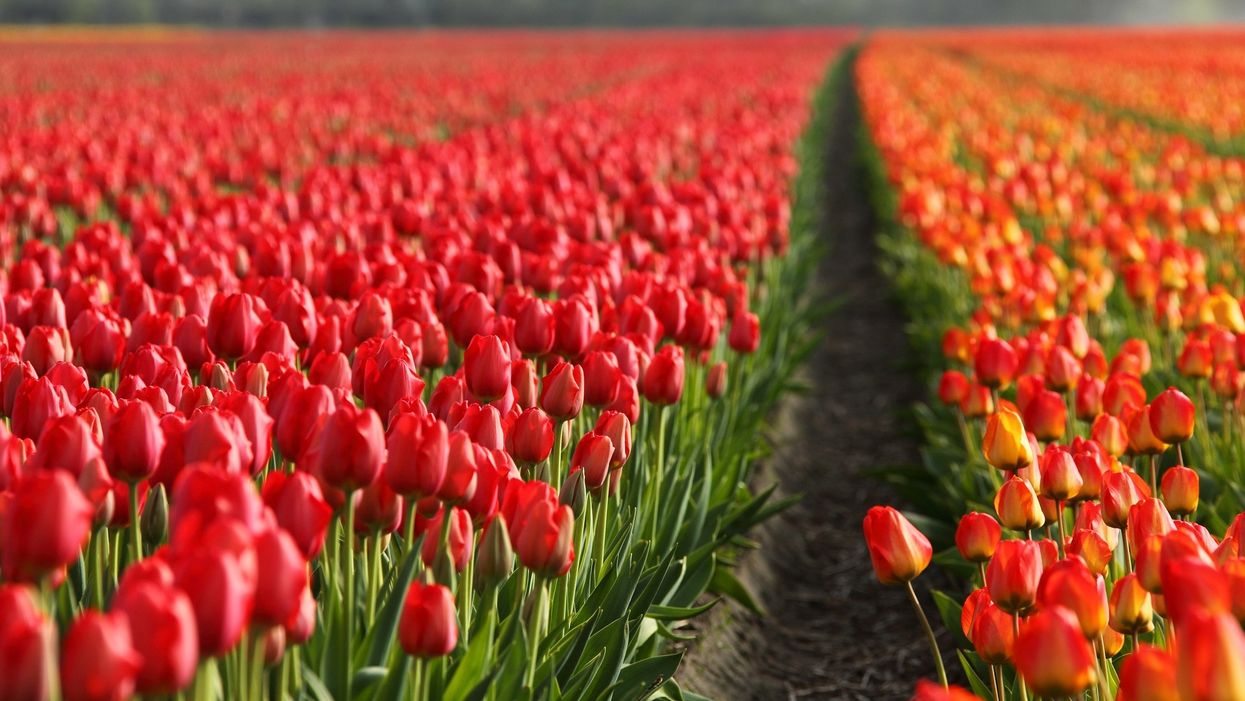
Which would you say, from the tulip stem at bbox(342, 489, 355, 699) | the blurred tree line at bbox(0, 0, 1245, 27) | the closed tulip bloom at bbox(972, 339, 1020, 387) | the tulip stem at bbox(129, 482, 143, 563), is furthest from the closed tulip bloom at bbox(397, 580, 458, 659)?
the blurred tree line at bbox(0, 0, 1245, 27)

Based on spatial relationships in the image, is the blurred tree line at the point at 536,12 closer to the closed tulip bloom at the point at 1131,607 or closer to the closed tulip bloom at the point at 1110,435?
the closed tulip bloom at the point at 1110,435

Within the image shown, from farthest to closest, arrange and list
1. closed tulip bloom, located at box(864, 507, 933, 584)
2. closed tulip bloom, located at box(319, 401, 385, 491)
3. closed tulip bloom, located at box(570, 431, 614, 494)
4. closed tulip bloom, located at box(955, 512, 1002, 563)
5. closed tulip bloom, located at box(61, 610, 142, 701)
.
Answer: closed tulip bloom, located at box(570, 431, 614, 494)
closed tulip bloom, located at box(955, 512, 1002, 563)
closed tulip bloom, located at box(864, 507, 933, 584)
closed tulip bloom, located at box(319, 401, 385, 491)
closed tulip bloom, located at box(61, 610, 142, 701)

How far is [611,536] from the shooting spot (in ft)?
8.32

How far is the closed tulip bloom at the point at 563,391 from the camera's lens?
2.32 meters

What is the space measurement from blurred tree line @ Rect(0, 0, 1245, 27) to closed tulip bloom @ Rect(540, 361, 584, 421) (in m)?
71.6

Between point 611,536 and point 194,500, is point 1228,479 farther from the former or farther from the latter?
point 194,500

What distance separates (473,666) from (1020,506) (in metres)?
0.96

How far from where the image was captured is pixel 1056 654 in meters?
1.40

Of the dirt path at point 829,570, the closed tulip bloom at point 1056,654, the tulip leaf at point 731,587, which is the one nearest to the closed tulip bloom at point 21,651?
the closed tulip bloom at point 1056,654

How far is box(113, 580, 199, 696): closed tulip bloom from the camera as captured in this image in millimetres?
1116

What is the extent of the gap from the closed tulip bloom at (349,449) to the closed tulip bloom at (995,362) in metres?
1.98

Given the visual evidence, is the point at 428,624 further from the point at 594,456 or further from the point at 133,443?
the point at 594,456

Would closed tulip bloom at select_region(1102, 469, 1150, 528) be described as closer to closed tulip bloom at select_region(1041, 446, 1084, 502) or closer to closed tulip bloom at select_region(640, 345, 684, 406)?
closed tulip bloom at select_region(1041, 446, 1084, 502)

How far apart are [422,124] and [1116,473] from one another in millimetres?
10847
